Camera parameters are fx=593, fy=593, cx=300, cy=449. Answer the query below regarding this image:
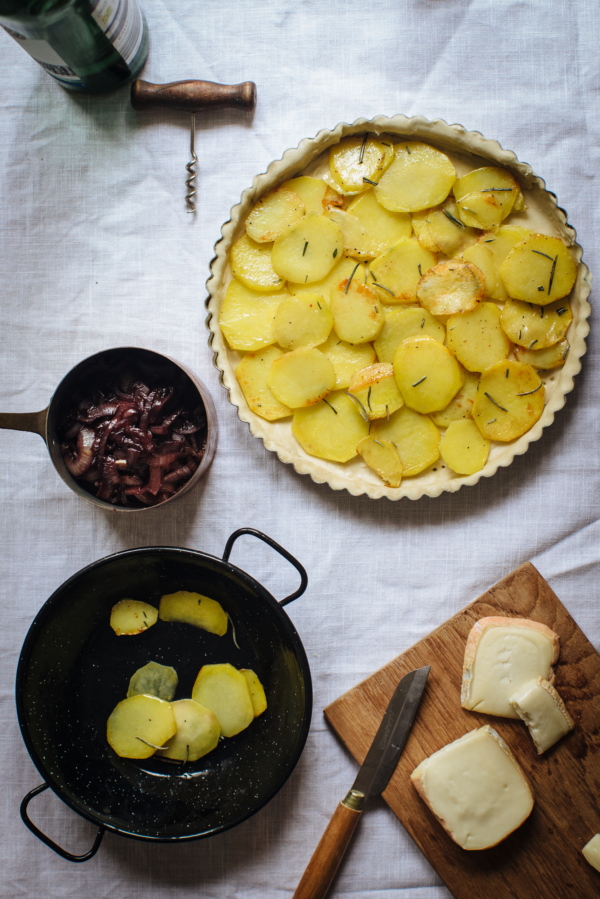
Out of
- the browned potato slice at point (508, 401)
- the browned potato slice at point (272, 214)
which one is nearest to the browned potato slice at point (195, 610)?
the browned potato slice at point (508, 401)

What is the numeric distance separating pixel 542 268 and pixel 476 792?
48.8 inches

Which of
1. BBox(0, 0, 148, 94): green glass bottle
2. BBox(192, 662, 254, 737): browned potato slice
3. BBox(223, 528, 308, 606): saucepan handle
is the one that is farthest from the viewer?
BBox(192, 662, 254, 737): browned potato slice

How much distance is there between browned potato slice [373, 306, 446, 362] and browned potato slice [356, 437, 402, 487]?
0.21 m

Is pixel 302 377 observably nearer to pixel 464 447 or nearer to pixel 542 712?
pixel 464 447

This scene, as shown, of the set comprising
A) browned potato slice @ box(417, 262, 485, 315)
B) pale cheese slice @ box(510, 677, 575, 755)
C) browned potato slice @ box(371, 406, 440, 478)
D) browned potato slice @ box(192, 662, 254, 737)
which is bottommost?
browned potato slice @ box(192, 662, 254, 737)

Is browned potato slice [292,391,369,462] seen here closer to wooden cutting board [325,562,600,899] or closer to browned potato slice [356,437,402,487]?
browned potato slice [356,437,402,487]

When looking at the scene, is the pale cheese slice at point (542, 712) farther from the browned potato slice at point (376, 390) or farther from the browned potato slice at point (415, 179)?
the browned potato slice at point (415, 179)

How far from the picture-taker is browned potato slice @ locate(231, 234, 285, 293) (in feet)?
4.72

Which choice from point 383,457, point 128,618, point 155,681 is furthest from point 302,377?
point 155,681

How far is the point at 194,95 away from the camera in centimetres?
149

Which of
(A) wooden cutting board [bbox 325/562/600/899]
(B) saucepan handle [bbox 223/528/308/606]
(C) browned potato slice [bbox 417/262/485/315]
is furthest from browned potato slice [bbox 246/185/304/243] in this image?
(A) wooden cutting board [bbox 325/562/600/899]

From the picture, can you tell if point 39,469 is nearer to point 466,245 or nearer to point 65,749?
point 65,749

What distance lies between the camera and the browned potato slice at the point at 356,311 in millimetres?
1406

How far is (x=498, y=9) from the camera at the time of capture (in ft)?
5.08
